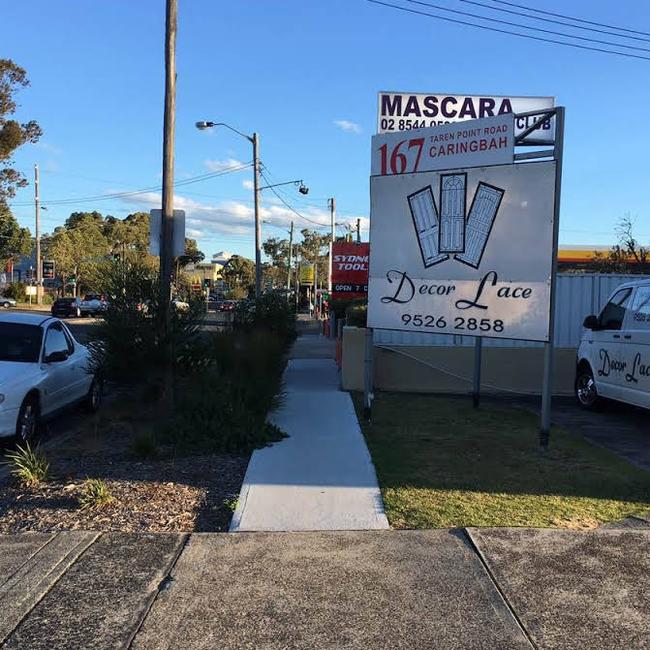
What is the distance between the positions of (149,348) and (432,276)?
3.70 meters

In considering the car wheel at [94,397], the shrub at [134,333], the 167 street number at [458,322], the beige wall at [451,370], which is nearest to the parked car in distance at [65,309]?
the car wheel at [94,397]

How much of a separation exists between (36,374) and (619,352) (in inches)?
293

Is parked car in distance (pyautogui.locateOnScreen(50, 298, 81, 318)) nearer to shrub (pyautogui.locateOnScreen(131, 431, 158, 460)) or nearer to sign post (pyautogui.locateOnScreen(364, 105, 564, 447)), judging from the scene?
sign post (pyautogui.locateOnScreen(364, 105, 564, 447))

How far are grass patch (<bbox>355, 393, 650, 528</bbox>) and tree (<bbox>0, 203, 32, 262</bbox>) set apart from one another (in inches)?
2294

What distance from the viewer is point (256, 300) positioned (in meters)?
17.2

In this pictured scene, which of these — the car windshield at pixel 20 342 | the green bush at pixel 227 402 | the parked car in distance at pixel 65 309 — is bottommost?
the parked car in distance at pixel 65 309

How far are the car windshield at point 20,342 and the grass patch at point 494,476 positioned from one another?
435cm

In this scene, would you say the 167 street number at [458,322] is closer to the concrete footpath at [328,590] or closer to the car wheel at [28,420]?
the concrete footpath at [328,590]

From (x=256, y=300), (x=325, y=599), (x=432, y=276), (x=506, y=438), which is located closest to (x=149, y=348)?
(x=432, y=276)

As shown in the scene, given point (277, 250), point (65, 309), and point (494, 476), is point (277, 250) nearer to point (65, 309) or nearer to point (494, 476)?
point (65, 309)

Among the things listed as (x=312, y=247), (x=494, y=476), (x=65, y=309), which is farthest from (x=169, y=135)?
(x=312, y=247)

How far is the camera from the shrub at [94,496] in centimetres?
538

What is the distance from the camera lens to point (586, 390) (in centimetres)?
1031

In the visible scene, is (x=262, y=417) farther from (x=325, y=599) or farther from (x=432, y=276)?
(x=325, y=599)
